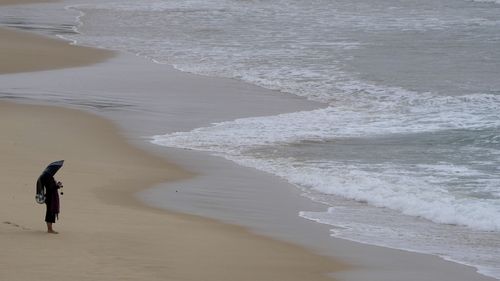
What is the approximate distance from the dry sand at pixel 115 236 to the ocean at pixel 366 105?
1308 mm

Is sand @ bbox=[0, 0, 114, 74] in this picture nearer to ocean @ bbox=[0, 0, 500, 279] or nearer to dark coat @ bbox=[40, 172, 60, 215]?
ocean @ bbox=[0, 0, 500, 279]

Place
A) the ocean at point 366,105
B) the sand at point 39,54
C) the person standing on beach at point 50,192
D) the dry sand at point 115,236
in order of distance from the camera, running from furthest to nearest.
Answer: the sand at point 39,54
the ocean at point 366,105
the person standing on beach at point 50,192
the dry sand at point 115,236

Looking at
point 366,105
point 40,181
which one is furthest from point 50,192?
point 366,105

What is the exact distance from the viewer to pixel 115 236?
1040cm

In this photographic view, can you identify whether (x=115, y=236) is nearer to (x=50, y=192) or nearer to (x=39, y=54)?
(x=50, y=192)

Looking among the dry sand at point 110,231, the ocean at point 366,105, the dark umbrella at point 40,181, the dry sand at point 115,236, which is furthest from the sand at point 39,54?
the dark umbrella at point 40,181

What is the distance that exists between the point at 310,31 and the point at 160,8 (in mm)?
10547

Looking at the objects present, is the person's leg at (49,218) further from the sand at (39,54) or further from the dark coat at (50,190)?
the sand at (39,54)

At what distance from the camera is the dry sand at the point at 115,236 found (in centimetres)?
918

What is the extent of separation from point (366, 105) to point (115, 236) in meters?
11.2

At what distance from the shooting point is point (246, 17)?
128ft

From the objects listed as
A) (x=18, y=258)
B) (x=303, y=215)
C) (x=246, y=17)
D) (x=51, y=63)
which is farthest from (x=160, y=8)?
(x=18, y=258)

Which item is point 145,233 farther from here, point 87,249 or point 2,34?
point 2,34

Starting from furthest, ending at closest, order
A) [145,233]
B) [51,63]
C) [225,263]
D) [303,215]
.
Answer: [51,63] < [303,215] < [145,233] < [225,263]
